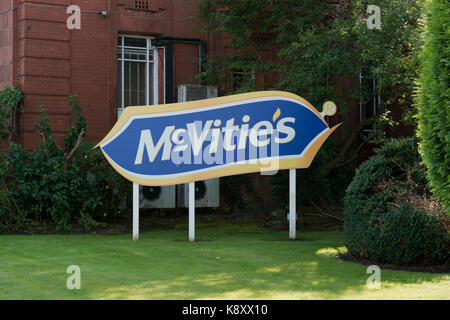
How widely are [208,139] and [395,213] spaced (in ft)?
14.9

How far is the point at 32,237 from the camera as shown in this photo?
1317 cm

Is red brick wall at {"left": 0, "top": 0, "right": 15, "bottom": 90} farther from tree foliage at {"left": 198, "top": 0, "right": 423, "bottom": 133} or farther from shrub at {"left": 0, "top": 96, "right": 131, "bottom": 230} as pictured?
tree foliage at {"left": 198, "top": 0, "right": 423, "bottom": 133}

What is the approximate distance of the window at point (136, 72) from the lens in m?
17.6

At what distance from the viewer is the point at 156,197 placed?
16.8 meters

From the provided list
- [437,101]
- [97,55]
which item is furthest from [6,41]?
[437,101]

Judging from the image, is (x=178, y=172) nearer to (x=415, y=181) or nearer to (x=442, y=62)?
(x=415, y=181)

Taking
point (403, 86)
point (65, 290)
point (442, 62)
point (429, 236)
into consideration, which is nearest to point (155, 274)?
point (65, 290)

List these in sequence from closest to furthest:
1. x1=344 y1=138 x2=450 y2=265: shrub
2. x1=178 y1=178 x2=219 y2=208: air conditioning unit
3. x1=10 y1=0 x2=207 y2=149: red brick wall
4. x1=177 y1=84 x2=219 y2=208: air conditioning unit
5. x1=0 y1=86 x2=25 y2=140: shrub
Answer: x1=344 y1=138 x2=450 y2=265: shrub
x1=0 y1=86 x2=25 y2=140: shrub
x1=10 y1=0 x2=207 y2=149: red brick wall
x1=177 y1=84 x2=219 y2=208: air conditioning unit
x1=178 y1=178 x2=219 y2=208: air conditioning unit

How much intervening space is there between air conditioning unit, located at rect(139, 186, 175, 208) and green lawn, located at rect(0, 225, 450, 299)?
10.3 feet

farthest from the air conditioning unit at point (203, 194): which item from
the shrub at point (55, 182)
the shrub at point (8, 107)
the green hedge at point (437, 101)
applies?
the green hedge at point (437, 101)

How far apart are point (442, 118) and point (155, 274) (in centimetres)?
443

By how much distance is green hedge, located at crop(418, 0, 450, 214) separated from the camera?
8.34 metres

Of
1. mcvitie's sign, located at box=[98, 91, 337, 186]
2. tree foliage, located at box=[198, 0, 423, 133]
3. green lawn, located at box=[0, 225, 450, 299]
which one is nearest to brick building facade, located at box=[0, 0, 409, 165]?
tree foliage, located at box=[198, 0, 423, 133]

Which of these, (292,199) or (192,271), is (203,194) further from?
(192,271)
